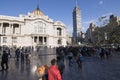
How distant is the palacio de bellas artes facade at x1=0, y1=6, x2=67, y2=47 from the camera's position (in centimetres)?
7700

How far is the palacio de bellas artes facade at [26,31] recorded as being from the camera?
77.0 metres

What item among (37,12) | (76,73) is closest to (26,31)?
(37,12)

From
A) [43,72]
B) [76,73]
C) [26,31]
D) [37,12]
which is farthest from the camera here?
[37,12]

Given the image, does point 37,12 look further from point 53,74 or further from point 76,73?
point 53,74

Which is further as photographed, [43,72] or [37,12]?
[37,12]

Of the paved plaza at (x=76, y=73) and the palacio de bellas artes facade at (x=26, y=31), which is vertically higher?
the palacio de bellas artes facade at (x=26, y=31)

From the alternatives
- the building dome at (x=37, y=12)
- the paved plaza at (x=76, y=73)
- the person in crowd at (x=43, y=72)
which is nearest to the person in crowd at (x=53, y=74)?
the person in crowd at (x=43, y=72)

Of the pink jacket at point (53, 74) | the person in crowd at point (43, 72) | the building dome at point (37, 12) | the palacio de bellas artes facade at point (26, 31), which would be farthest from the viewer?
the building dome at point (37, 12)

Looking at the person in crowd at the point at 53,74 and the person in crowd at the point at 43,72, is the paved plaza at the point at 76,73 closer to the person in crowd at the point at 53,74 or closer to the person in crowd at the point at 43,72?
the person in crowd at the point at 43,72

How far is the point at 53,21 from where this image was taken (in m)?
92.1

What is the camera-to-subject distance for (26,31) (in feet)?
266

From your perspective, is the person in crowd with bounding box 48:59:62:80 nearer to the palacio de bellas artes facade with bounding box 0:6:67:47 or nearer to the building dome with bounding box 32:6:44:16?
the palacio de bellas artes facade with bounding box 0:6:67:47

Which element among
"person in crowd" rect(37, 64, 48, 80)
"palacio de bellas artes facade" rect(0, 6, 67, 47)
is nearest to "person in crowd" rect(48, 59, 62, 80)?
"person in crowd" rect(37, 64, 48, 80)

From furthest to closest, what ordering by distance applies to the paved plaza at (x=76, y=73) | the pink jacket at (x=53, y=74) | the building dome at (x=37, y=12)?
the building dome at (x=37, y=12) < the paved plaza at (x=76, y=73) < the pink jacket at (x=53, y=74)
